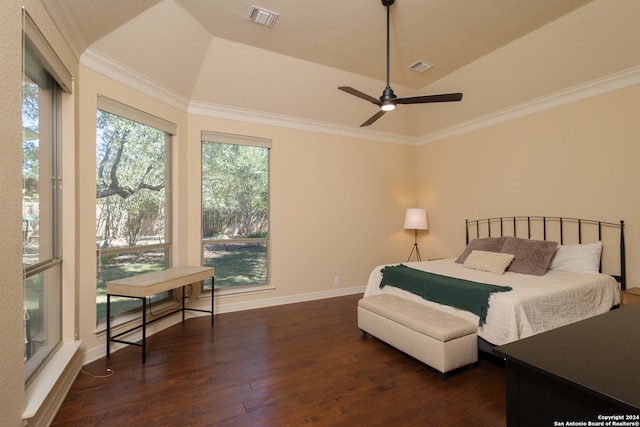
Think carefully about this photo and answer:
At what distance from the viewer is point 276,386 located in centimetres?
230

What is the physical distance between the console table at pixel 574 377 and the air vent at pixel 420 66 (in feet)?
11.6

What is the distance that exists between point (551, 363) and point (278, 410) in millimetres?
1727

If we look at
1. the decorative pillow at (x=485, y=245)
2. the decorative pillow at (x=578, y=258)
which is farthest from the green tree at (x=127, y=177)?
the decorative pillow at (x=578, y=258)

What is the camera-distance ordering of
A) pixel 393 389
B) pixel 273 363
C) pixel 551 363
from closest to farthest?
pixel 551 363 < pixel 393 389 < pixel 273 363

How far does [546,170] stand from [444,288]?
2.30 metres

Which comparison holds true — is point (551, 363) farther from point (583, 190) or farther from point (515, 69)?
point (515, 69)

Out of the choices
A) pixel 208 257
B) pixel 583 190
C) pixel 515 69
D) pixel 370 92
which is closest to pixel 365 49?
pixel 370 92

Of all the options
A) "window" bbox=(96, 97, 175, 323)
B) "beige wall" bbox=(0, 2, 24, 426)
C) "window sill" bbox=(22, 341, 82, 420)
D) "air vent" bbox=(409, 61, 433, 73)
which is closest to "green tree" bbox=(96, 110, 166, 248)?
"window" bbox=(96, 97, 175, 323)

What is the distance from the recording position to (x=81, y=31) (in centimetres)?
238

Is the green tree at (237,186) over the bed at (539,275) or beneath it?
over

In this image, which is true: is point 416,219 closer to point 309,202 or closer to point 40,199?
point 309,202

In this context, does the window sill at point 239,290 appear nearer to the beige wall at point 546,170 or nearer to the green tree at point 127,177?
the green tree at point 127,177

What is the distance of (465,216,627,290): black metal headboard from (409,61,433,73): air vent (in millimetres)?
2321

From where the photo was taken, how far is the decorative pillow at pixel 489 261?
3322 mm
